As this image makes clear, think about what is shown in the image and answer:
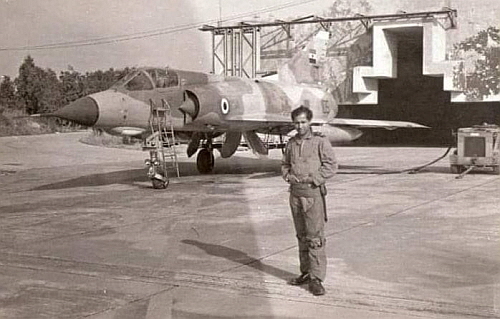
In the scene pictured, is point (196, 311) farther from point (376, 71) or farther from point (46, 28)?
point (376, 71)

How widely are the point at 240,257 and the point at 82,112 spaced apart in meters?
6.48

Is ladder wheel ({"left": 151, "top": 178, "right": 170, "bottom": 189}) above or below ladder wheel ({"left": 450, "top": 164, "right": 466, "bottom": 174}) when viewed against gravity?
above

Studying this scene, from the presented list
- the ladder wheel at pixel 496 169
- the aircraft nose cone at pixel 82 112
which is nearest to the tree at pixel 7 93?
the aircraft nose cone at pixel 82 112

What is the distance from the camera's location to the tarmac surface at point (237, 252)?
4.94 m

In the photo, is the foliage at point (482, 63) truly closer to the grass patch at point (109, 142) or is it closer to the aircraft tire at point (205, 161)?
the grass patch at point (109, 142)

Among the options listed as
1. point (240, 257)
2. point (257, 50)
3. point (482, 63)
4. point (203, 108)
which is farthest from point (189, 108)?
point (257, 50)

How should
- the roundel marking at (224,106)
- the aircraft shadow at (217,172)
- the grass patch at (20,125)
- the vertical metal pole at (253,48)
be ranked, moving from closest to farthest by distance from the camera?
the roundel marking at (224,106)
the aircraft shadow at (217,172)
the grass patch at (20,125)
the vertical metal pole at (253,48)

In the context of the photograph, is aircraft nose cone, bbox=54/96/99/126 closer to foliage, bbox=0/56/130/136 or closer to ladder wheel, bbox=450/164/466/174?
foliage, bbox=0/56/130/136

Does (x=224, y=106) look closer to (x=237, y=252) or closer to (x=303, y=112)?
(x=237, y=252)

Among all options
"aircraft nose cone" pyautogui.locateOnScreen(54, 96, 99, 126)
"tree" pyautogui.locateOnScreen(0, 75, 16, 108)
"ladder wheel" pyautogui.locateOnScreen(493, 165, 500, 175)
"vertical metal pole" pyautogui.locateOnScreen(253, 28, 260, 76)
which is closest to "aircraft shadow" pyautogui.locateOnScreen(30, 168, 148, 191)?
Answer: "tree" pyautogui.locateOnScreen(0, 75, 16, 108)

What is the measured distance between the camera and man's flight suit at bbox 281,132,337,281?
534cm

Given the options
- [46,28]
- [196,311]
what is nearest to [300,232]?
[196,311]

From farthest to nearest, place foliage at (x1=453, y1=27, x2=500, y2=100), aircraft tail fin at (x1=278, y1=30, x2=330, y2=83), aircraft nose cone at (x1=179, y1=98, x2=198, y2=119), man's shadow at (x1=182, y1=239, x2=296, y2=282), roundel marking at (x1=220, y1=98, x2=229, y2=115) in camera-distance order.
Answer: foliage at (x1=453, y1=27, x2=500, y2=100)
aircraft tail fin at (x1=278, y1=30, x2=330, y2=83)
roundel marking at (x1=220, y1=98, x2=229, y2=115)
aircraft nose cone at (x1=179, y1=98, x2=198, y2=119)
man's shadow at (x1=182, y1=239, x2=296, y2=282)

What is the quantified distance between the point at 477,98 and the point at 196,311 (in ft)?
85.3
